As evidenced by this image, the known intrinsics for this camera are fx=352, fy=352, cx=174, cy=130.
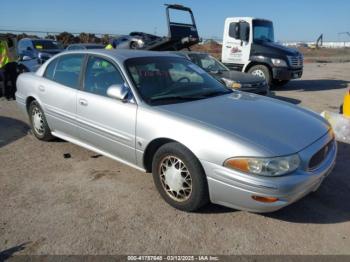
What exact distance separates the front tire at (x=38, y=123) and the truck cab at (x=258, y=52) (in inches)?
324

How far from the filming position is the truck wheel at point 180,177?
3.23 meters

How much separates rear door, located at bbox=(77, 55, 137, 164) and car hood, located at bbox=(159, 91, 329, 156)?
1.57 feet

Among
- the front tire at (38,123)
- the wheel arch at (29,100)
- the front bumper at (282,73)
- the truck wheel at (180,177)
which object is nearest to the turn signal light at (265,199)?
the truck wheel at (180,177)

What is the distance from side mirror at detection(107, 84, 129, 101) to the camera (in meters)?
3.80

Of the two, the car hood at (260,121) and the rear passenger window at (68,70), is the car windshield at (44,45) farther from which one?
the car hood at (260,121)

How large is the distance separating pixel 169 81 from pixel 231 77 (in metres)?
5.02

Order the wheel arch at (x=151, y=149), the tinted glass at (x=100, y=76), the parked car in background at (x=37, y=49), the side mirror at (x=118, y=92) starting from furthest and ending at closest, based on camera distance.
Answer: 1. the parked car in background at (x=37, y=49)
2. the tinted glass at (x=100, y=76)
3. the side mirror at (x=118, y=92)
4. the wheel arch at (x=151, y=149)

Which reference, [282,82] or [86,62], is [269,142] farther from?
[282,82]

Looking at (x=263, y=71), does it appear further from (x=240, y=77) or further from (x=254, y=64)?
(x=240, y=77)

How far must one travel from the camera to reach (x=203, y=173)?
321cm

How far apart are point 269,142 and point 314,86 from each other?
36.8 feet

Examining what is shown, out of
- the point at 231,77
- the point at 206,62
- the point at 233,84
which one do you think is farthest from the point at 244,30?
the point at 233,84

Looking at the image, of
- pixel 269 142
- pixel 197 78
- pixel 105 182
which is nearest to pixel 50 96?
pixel 105 182

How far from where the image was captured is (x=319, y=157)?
130 inches
